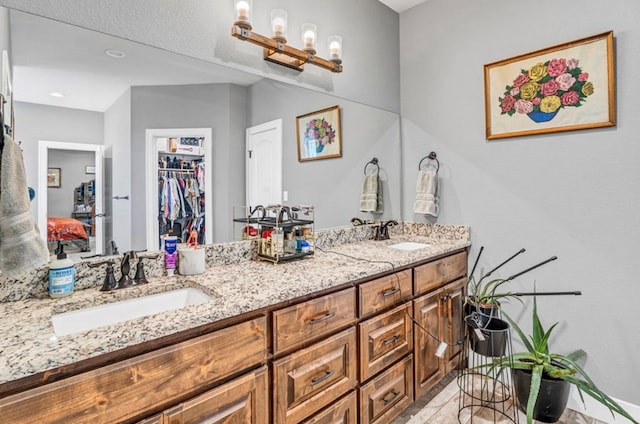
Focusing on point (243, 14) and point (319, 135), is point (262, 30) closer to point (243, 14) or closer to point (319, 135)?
point (243, 14)

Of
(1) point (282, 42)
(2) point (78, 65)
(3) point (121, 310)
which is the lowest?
(3) point (121, 310)

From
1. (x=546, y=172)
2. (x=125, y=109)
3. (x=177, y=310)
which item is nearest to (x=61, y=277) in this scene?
(x=177, y=310)

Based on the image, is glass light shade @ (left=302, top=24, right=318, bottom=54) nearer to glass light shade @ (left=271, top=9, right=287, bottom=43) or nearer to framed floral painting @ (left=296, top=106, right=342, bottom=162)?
glass light shade @ (left=271, top=9, right=287, bottom=43)

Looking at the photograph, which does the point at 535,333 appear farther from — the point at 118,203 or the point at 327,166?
the point at 118,203

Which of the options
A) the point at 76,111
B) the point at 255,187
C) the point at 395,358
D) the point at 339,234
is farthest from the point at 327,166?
the point at 76,111

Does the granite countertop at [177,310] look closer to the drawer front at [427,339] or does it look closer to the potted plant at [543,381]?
the drawer front at [427,339]

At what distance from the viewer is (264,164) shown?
6.03 ft

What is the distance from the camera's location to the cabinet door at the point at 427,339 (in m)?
1.84

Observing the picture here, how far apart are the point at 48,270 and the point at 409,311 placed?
1.58 meters

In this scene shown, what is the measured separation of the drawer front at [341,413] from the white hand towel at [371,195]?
1287mm

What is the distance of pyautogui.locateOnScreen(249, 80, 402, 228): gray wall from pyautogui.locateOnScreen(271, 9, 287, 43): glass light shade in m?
0.22

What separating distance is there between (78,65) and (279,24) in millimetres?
904

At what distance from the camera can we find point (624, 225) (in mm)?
1743

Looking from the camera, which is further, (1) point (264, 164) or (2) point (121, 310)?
(1) point (264, 164)
